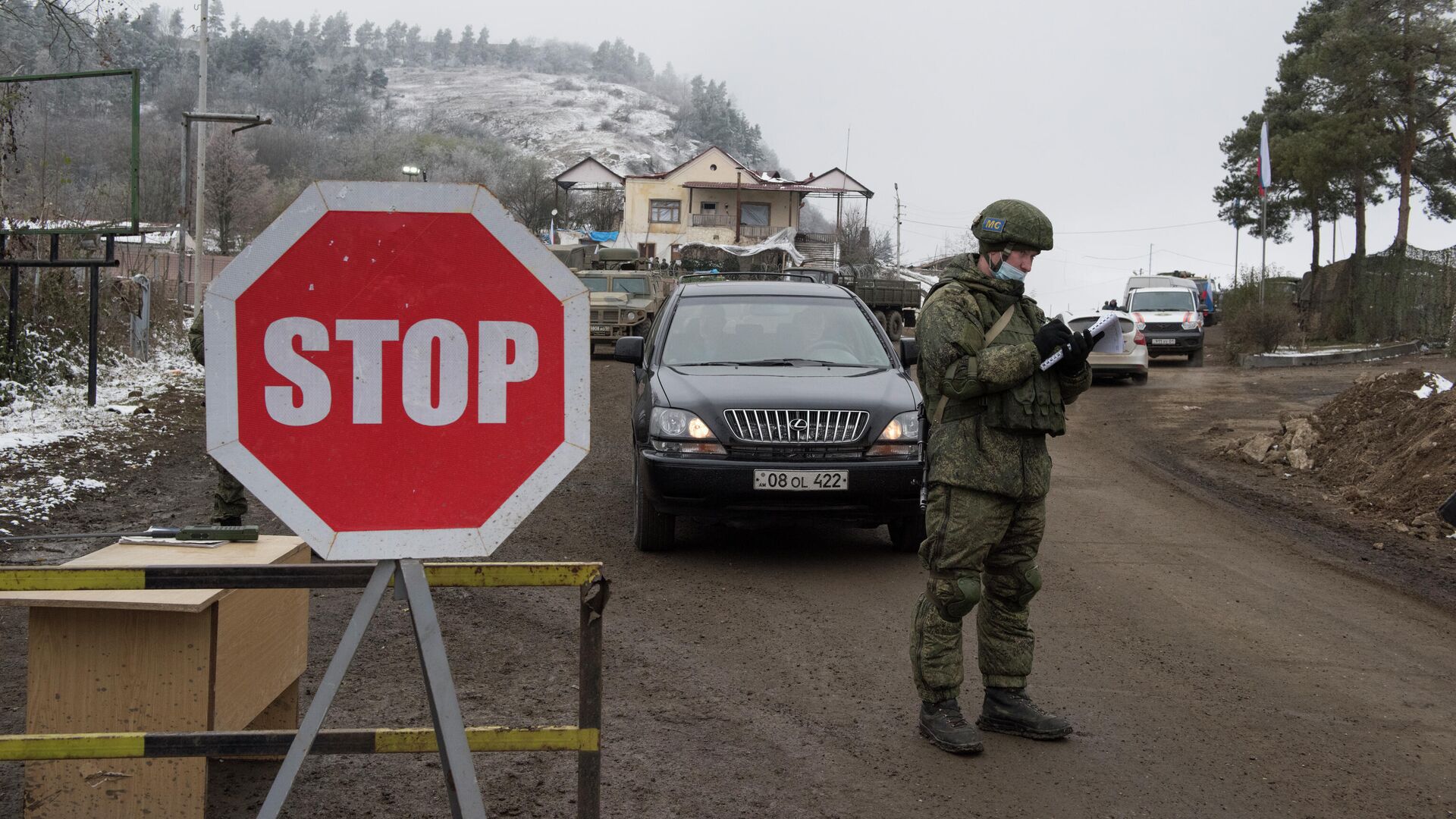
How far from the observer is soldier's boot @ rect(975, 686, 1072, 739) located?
4.75 m

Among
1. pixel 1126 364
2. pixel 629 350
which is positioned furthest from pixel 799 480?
pixel 1126 364

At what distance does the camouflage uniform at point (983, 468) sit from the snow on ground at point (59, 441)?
6022 mm

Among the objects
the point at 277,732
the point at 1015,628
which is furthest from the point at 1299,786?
the point at 277,732

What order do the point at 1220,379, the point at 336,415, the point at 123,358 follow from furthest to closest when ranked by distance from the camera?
the point at 1220,379, the point at 123,358, the point at 336,415

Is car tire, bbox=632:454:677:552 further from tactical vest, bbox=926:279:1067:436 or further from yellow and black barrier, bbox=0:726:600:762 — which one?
yellow and black barrier, bbox=0:726:600:762

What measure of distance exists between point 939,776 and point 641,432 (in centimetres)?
392

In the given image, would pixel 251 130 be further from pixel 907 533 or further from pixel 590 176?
pixel 907 533

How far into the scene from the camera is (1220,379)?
24.0 m

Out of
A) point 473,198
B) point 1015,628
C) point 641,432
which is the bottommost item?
point 1015,628

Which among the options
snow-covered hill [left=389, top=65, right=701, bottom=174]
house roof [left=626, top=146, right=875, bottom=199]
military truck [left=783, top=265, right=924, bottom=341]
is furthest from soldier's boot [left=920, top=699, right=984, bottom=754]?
snow-covered hill [left=389, top=65, right=701, bottom=174]

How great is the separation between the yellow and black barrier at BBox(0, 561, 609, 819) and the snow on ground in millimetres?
5755

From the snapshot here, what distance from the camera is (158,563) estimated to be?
3.45 meters

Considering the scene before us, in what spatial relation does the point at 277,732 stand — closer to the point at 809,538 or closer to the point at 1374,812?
Result: the point at 1374,812

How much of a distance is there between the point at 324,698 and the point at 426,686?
0.21 metres
